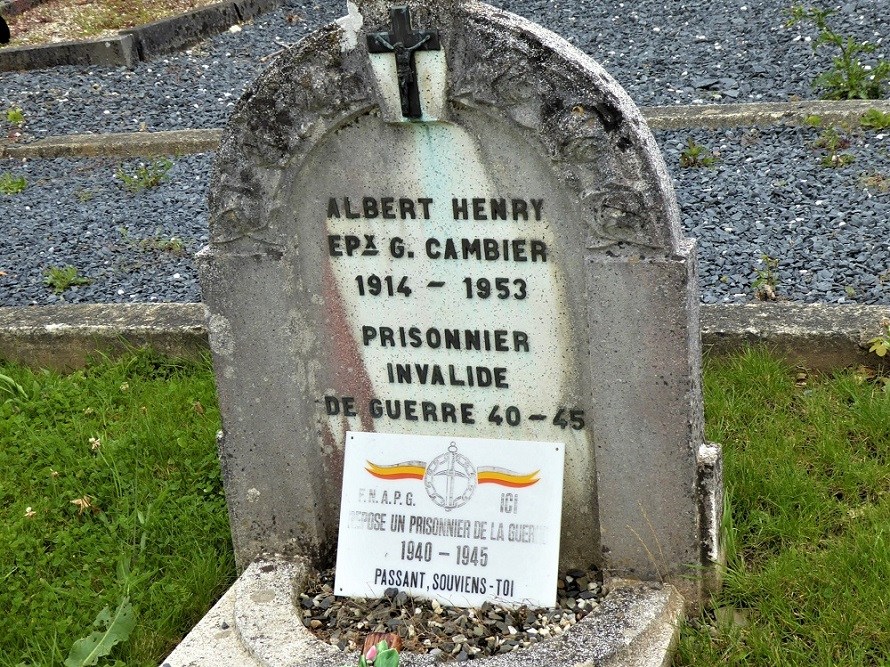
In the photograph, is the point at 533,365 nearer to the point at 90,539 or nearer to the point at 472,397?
the point at 472,397

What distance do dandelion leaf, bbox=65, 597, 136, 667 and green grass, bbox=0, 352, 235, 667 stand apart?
0.04 meters

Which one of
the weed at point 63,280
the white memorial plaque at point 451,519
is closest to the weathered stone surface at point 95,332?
the weed at point 63,280

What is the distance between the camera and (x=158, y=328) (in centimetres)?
432

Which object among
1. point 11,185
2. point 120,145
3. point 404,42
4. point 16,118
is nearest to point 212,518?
point 404,42

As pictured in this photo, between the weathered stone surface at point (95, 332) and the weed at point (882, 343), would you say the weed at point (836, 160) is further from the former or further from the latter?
the weathered stone surface at point (95, 332)

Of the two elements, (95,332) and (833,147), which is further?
(833,147)

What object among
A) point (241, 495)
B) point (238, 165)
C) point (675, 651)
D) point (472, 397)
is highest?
point (238, 165)

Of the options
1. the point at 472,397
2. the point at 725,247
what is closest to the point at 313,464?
the point at 472,397

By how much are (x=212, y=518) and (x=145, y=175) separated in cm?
342

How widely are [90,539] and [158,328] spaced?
1.19 meters

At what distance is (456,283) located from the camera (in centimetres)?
273

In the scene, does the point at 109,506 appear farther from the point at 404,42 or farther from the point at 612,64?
the point at 612,64

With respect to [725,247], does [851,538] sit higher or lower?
lower

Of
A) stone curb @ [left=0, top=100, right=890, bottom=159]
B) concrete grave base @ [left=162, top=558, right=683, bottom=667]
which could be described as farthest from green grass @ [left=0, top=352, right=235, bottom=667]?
stone curb @ [left=0, top=100, right=890, bottom=159]
